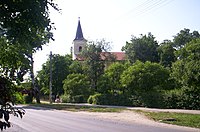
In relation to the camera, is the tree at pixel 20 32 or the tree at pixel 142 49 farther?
the tree at pixel 142 49

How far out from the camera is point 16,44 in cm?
435

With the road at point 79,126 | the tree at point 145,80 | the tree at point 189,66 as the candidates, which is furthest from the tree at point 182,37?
the road at point 79,126

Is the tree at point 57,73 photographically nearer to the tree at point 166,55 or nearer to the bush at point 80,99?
the bush at point 80,99

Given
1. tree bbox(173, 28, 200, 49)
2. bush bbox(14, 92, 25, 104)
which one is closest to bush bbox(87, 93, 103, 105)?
tree bbox(173, 28, 200, 49)

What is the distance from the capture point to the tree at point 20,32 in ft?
12.6

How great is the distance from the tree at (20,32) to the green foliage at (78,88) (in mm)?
51693

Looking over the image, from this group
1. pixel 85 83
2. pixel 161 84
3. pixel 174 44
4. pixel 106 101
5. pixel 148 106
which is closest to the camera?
pixel 148 106

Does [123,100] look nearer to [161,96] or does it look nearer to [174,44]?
[161,96]

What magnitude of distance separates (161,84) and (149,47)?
30383mm

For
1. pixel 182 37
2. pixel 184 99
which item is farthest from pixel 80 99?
pixel 182 37

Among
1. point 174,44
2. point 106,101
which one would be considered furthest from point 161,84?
point 174,44

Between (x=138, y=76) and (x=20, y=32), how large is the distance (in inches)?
1561

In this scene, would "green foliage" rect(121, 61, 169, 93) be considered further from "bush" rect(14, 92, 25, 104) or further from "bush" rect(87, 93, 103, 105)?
"bush" rect(14, 92, 25, 104)

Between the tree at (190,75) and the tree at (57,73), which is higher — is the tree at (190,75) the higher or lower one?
the lower one
